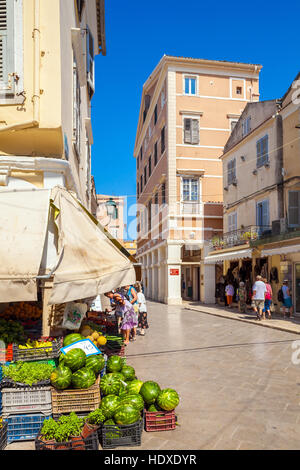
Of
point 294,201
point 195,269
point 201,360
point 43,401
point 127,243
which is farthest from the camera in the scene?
point 127,243

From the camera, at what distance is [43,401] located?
16.2ft

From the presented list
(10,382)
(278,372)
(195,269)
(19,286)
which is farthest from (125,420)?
(195,269)

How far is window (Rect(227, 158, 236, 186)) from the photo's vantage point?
25094 millimetres

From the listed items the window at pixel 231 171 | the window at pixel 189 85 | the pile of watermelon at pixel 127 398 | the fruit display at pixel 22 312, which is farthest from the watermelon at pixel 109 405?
the window at pixel 189 85

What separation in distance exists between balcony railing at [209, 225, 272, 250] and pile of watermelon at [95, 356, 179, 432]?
623 inches

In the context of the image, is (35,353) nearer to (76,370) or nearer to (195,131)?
(76,370)

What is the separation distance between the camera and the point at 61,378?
16.1ft

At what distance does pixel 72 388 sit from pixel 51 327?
184 centimetres

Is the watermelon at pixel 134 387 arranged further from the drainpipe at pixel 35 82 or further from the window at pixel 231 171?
the window at pixel 231 171

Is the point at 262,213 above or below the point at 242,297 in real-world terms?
above

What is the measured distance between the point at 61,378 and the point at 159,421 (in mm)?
1323

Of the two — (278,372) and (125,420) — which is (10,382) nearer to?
(125,420)

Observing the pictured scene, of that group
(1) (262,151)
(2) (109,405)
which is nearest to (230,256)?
(1) (262,151)

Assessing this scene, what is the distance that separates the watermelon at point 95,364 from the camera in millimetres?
5477
